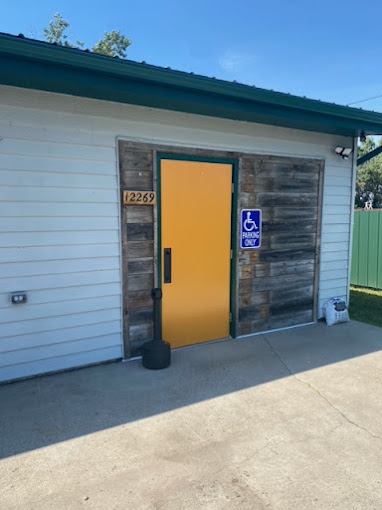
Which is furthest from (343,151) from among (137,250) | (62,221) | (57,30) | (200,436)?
(57,30)

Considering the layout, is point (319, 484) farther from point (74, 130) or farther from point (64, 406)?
point (74, 130)

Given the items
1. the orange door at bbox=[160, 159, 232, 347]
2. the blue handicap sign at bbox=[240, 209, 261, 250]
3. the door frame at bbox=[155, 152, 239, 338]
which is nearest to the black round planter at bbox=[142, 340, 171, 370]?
the orange door at bbox=[160, 159, 232, 347]

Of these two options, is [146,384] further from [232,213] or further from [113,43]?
[113,43]

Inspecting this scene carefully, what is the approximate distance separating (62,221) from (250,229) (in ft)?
6.88

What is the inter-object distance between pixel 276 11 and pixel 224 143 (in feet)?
17.0

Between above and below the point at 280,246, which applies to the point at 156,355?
below

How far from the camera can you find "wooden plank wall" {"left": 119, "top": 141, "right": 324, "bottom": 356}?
139 inches

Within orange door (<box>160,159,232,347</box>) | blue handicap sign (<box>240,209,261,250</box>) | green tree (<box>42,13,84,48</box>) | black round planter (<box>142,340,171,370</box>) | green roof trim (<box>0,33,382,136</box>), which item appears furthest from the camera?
green tree (<box>42,13,84,48</box>)

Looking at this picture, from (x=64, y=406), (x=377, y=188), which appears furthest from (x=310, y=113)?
(x=377, y=188)

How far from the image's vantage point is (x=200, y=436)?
2.35 m

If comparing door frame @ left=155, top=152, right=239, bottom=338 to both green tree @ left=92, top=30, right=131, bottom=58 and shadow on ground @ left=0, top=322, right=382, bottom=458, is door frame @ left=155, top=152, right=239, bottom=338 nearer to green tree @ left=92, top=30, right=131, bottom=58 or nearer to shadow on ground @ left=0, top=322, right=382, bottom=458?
shadow on ground @ left=0, top=322, right=382, bottom=458

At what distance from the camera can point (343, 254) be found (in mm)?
5027

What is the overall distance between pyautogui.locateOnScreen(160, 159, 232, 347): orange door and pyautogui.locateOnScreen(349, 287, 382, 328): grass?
7.53ft

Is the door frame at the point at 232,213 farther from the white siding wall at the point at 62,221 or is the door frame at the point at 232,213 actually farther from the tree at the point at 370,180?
the tree at the point at 370,180
